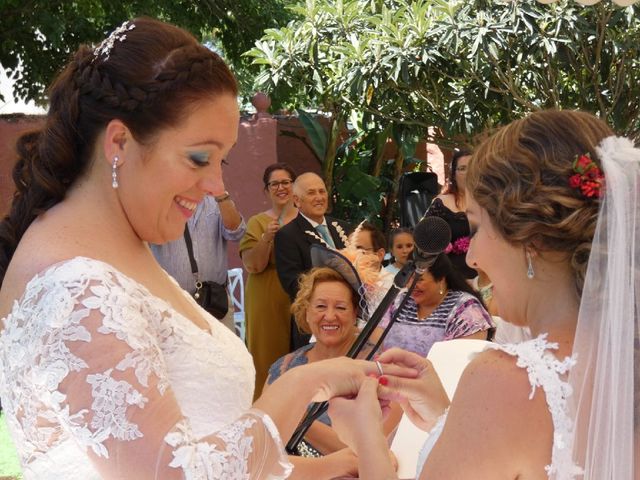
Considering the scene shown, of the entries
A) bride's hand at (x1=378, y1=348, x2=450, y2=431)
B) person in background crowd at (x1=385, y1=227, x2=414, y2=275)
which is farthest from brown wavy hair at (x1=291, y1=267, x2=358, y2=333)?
bride's hand at (x1=378, y1=348, x2=450, y2=431)

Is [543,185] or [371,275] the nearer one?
[543,185]

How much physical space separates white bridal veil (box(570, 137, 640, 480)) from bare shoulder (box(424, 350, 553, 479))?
0.27 feet

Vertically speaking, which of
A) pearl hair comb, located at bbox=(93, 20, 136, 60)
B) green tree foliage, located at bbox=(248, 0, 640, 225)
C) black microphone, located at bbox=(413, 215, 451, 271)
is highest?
green tree foliage, located at bbox=(248, 0, 640, 225)

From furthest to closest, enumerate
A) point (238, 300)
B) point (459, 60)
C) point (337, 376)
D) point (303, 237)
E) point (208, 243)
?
1. point (238, 300)
2. point (459, 60)
3. point (208, 243)
4. point (303, 237)
5. point (337, 376)

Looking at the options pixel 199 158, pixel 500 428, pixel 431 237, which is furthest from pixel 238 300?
pixel 500 428

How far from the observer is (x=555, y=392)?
1.82 metres

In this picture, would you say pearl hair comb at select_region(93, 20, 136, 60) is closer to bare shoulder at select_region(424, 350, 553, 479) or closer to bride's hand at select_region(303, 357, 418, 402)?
bride's hand at select_region(303, 357, 418, 402)

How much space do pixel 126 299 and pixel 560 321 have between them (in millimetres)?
870

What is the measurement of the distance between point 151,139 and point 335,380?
26.1 inches

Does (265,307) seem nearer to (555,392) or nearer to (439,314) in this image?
(439,314)

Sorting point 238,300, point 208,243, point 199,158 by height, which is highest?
point 199,158

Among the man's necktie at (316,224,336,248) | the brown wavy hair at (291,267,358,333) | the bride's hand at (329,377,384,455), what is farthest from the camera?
the man's necktie at (316,224,336,248)

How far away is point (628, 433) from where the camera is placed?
1866mm

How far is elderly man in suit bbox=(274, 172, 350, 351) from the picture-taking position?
6.03 meters
